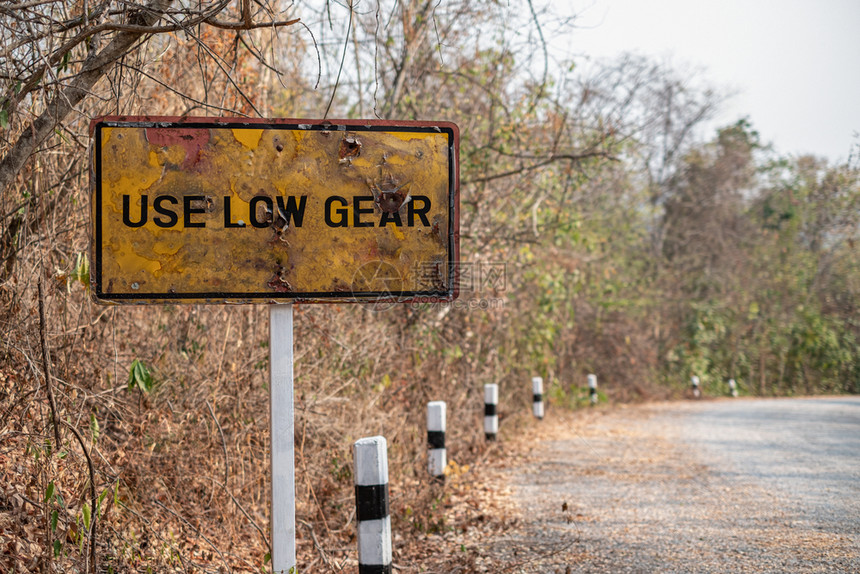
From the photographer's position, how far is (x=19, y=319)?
446 centimetres

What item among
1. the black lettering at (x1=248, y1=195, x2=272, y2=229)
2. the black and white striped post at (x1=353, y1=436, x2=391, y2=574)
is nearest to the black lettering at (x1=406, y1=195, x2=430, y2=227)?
the black lettering at (x1=248, y1=195, x2=272, y2=229)

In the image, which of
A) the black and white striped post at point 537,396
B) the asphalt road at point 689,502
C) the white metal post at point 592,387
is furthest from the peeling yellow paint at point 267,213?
the white metal post at point 592,387

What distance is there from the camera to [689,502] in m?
6.79

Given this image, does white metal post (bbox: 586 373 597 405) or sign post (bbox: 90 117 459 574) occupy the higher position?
sign post (bbox: 90 117 459 574)

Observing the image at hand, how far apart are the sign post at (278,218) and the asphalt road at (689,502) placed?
2497 mm

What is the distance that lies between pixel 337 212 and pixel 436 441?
4.15 meters

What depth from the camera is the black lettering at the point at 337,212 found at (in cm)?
337

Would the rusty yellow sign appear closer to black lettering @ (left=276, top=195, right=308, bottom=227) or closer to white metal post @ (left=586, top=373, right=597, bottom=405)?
black lettering @ (left=276, top=195, right=308, bottom=227)

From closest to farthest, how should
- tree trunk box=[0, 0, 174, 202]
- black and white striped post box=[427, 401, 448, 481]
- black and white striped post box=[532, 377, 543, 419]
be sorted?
1. tree trunk box=[0, 0, 174, 202]
2. black and white striped post box=[427, 401, 448, 481]
3. black and white striped post box=[532, 377, 543, 419]

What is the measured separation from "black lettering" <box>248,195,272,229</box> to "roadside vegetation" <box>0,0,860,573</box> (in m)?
0.67

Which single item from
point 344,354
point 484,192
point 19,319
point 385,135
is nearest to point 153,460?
point 19,319

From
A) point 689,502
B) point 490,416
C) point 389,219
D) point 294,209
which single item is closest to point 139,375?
point 294,209

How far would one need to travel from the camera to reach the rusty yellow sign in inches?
128

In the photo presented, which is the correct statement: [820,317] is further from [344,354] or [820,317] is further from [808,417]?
[344,354]
